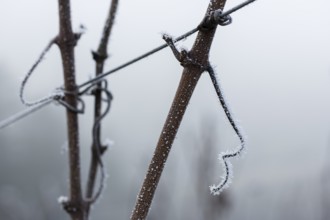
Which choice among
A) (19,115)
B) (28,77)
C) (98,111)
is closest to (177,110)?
(19,115)

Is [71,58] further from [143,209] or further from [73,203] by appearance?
[143,209]

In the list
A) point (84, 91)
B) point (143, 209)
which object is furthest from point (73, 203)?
point (143, 209)

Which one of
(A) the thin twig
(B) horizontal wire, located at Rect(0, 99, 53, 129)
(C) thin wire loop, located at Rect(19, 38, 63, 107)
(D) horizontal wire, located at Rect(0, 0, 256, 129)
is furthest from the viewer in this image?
(A) the thin twig

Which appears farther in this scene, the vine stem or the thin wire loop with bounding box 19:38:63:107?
the thin wire loop with bounding box 19:38:63:107

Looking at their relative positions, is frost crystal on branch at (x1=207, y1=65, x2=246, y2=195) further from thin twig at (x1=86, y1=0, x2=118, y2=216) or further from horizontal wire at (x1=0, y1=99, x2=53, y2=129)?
thin twig at (x1=86, y1=0, x2=118, y2=216)

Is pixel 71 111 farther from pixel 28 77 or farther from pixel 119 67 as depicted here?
pixel 119 67

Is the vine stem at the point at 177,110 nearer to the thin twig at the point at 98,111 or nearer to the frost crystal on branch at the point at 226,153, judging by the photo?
the frost crystal on branch at the point at 226,153

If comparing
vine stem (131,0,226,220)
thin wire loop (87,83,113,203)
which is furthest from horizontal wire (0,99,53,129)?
vine stem (131,0,226,220)
